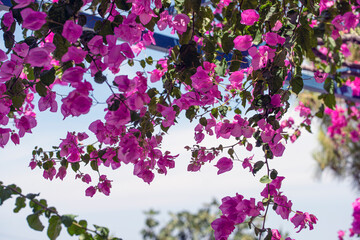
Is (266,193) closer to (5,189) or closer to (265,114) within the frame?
(265,114)

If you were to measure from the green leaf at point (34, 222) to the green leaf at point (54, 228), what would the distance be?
0.02m

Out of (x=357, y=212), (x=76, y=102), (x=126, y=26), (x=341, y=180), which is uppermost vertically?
(x=341, y=180)

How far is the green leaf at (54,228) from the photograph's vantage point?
76 cm

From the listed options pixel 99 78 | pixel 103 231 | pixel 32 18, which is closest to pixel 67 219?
pixel 103 231

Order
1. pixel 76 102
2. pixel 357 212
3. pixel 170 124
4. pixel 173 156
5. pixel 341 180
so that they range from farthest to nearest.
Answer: pixel 341 180
pixel 357 212
pixel 173 156
pixel 170 124
pixel 76 102

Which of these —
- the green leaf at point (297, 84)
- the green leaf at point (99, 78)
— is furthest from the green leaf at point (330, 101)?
the green leaf at point (99, 78)

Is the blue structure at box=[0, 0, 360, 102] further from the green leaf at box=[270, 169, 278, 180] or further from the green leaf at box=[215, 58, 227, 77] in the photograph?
the green leaf at box=[270, 169, 278, 180]

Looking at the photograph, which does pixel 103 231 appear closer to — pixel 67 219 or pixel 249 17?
pixel 67 219

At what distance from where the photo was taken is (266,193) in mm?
1074

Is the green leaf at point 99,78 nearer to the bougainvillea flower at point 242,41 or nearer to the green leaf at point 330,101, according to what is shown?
the bougainvillea flower at point 242,41

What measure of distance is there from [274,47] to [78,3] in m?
0.50

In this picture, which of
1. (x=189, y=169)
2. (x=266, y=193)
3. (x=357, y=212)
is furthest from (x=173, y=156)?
(x=357, y=212)

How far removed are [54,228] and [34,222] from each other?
0.04 m

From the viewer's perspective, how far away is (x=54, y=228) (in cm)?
76
